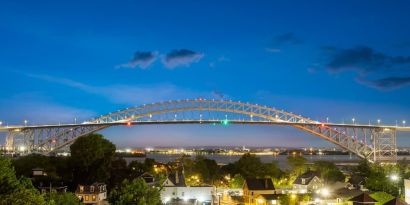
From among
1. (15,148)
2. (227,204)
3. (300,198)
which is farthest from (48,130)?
(300,198)

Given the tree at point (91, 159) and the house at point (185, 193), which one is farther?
the tree at point (91, 159)

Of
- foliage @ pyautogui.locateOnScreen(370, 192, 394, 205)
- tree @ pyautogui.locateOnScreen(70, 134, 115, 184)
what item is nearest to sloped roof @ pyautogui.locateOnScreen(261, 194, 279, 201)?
foliage @ pyautogui.locateOnScreen(370, 192, 394, 205)

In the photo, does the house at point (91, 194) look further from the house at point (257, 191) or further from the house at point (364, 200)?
the house at point (364, 200)

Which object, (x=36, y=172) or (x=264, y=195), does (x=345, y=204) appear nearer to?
(x=264, y=195)

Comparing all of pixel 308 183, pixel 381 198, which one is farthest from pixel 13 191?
pixel 308 183

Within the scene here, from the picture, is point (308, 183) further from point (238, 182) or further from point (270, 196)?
point (270, 196)

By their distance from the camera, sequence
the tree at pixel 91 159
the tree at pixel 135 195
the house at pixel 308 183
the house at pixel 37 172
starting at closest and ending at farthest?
the tree at pixel 135 195, the house at pixel 37 172, the tree at pixel 91 159, the house at pixel 308 183

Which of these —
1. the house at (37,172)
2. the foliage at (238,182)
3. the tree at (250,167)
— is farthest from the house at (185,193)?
the tree at (250,167)

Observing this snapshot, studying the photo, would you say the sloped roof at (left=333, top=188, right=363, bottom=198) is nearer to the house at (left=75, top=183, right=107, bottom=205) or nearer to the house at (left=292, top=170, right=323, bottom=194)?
the house at (left=292, top=170, right=323, bottom=194)
